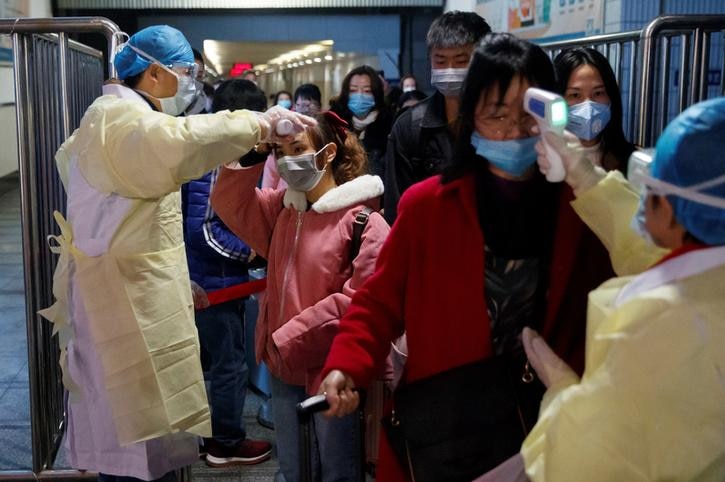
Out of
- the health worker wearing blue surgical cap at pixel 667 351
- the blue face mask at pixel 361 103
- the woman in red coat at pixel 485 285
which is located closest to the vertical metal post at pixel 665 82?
the woman in red coat at pixel 485 285

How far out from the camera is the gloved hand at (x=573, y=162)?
1.80m

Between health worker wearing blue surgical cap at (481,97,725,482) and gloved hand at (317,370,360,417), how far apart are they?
1.87ft

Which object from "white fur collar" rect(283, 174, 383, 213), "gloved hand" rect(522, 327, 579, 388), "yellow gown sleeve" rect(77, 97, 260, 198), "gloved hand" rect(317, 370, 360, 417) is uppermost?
"yellow gown sleeve" rect(77, 97, 260, 198)

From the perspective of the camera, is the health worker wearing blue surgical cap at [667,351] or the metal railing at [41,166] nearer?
the health worker wearing blue surgical cap at [667,351]

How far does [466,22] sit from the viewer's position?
338cm

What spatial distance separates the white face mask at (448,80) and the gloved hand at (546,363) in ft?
5.59

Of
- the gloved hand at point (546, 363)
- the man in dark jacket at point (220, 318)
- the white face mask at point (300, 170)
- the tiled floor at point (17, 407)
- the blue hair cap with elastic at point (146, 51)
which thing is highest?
the blue hair cap with elastic at point (146, 51)

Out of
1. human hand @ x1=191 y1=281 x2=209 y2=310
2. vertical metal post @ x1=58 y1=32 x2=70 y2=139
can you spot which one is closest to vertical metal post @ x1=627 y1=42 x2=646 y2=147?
human hand @ x1=191 y1=281 x2=209 y2=310

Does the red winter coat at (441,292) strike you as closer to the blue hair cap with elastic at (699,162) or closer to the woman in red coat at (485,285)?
the woman in red coat at (485,285)

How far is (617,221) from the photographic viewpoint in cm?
182

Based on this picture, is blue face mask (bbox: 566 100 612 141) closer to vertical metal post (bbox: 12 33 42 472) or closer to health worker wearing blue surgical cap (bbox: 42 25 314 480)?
health worker wearing blue surgical cap (bbox: 42 25 314 480)

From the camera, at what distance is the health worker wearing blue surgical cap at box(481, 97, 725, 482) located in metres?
1.41

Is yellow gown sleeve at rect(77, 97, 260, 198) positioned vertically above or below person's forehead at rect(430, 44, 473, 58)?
below

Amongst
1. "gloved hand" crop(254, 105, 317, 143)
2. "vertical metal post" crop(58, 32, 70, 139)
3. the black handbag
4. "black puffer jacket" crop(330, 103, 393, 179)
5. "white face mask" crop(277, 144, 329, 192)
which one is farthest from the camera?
"black puffer jacket" crop(330, 103, 393, 179)
